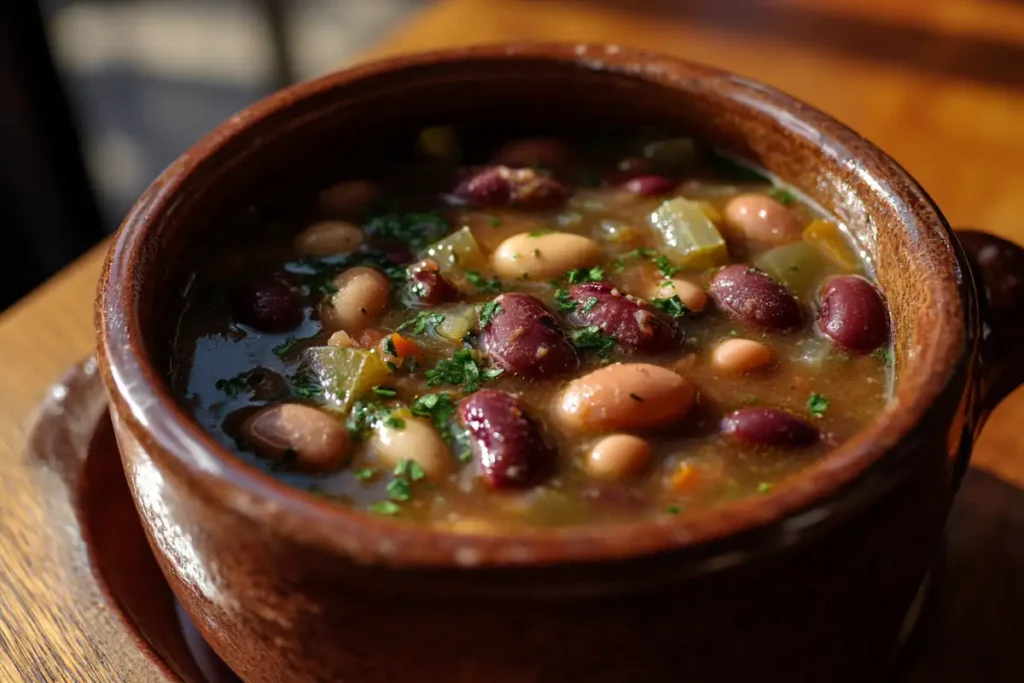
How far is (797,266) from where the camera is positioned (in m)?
1.22

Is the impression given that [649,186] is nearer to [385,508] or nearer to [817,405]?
[817,405]

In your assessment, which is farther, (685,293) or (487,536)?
(685,293)

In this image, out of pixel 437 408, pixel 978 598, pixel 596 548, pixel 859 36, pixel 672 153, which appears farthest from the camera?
pixel 859 36

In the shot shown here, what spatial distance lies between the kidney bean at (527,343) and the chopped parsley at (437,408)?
7cm

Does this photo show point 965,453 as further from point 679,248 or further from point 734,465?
point 679,248

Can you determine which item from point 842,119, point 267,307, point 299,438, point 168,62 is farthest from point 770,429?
point 168,62

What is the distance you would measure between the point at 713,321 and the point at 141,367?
1.84 feet

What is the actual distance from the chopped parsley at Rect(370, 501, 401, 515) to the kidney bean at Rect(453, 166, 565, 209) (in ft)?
1.63

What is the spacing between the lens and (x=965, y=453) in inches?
36.5

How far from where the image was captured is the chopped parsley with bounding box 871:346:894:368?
1085mm

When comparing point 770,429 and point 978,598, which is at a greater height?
point 770,429

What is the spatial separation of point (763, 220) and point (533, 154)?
0.30 m

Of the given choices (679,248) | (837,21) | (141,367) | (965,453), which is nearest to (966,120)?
(837,21)

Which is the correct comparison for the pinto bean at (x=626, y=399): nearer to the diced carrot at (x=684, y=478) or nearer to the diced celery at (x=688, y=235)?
the diced carrot at (x=684, y=478)
